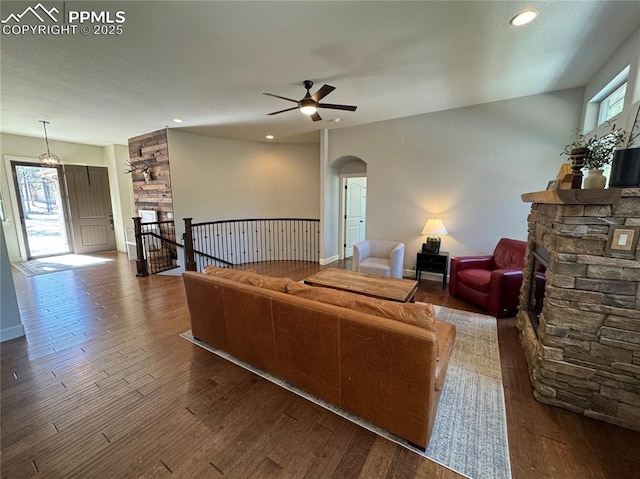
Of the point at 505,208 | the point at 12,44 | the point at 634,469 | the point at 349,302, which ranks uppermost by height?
the point at 12,44

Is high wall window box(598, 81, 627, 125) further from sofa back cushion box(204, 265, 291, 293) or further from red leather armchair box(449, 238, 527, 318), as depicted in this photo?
sofa back cushion box(204, 265, 291, 293)

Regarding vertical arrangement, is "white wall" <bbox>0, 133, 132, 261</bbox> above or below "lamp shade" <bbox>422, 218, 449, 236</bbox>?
above

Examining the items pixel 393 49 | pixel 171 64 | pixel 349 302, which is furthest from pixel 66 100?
pixel 349 302

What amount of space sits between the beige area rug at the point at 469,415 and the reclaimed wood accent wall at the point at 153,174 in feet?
14.0

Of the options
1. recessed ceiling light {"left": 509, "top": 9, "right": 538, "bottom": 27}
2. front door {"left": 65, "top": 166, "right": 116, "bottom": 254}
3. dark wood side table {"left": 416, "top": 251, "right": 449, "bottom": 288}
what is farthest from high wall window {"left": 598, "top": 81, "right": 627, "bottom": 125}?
front door {"left": 65, "top": 166, "right": 116, "bottom": 254}

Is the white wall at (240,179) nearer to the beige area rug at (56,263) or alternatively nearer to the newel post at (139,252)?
the newel post at (139,252)

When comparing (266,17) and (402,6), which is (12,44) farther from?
(402,6)

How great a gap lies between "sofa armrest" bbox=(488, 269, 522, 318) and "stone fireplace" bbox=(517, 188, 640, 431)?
142 centimetres

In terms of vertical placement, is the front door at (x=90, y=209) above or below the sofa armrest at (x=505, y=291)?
above

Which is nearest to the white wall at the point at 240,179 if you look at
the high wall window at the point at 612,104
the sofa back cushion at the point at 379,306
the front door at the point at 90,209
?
the front door at the point at 90,209

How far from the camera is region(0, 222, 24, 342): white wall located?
9.48 ft

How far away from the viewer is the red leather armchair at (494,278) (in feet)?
11.2

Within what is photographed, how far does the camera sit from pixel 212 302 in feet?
8.44

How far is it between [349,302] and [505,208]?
3.89 metres
